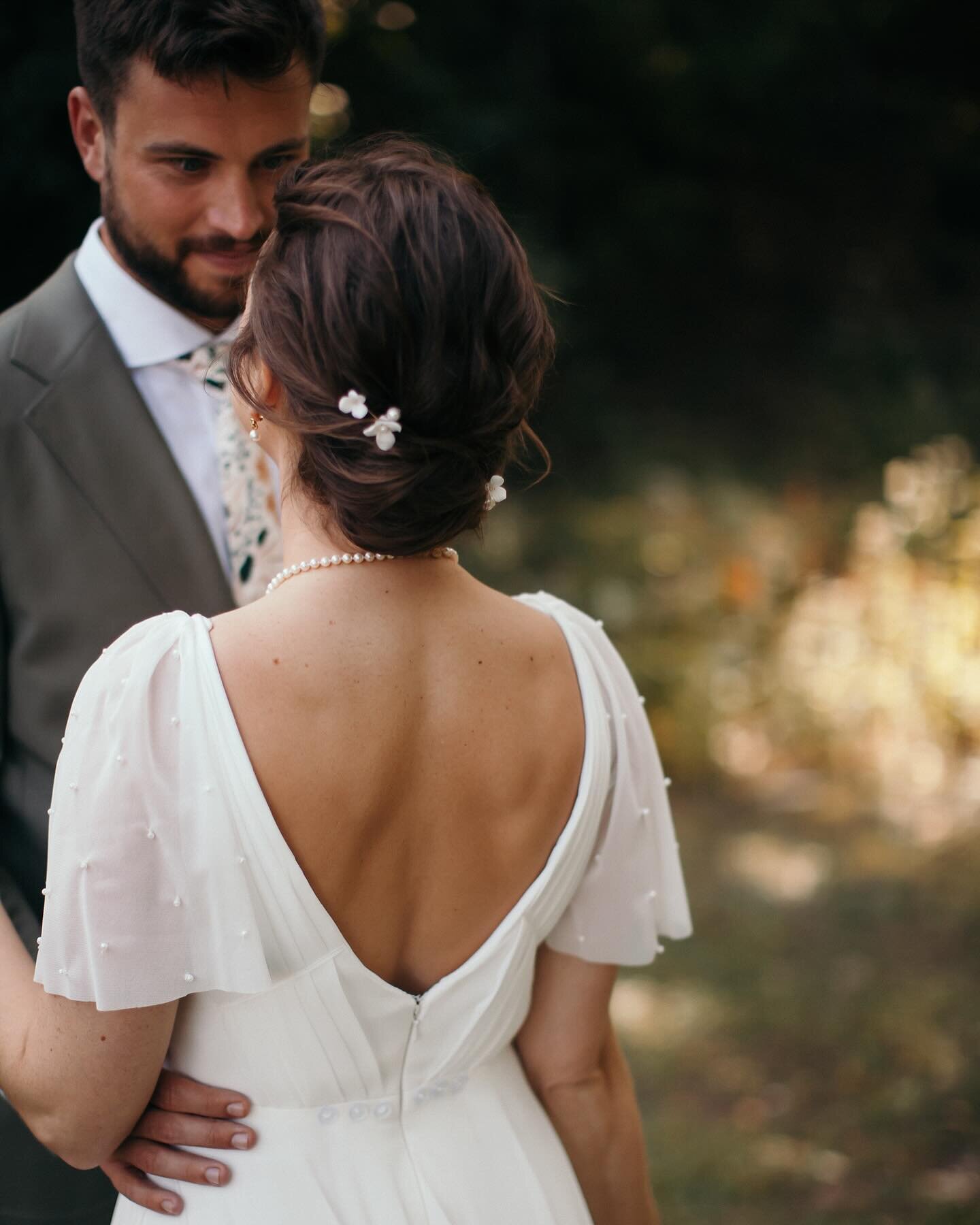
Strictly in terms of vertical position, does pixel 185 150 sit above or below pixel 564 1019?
above

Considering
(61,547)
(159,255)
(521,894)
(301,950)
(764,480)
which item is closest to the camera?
(301,950)

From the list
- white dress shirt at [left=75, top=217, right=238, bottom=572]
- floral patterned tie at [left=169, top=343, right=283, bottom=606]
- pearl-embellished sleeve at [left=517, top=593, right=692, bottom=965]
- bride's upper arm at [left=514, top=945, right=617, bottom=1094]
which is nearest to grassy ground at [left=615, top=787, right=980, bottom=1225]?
bride's upper arm at [left=514, top=945, right=617, bottom=1094]

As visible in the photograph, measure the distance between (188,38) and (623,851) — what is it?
130 cm

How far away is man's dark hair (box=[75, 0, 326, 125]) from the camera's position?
→ 70.0 inches

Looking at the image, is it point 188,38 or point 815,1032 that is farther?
point 815,1032

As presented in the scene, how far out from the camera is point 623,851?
155 cm

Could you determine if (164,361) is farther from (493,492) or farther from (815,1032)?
(815,1032)

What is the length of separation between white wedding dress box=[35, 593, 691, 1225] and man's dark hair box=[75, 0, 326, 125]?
0.94 meters

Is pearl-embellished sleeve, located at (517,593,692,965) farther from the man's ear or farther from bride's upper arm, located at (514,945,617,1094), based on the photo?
the man's ear

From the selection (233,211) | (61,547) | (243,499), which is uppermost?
(233,211)

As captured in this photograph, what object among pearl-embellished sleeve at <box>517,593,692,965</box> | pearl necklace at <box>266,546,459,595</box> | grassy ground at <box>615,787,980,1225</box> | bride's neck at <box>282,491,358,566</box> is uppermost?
bride's neck at <box>282,491,358,566</box>

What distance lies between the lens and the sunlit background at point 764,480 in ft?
12.8

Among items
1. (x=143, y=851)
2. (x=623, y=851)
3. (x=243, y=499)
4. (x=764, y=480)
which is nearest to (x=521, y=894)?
(x=623, y=851)

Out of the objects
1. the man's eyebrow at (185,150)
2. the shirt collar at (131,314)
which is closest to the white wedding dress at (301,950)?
the shirt collar at (131,314)
